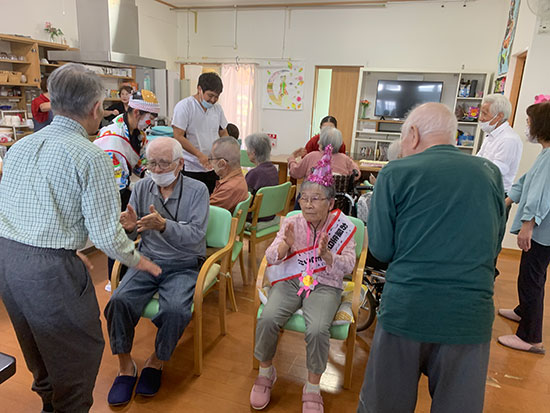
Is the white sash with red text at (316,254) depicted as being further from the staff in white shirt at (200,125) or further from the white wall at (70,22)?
the white wall at (70,22)

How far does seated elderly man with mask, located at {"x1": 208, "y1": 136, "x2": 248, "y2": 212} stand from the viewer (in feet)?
8.44

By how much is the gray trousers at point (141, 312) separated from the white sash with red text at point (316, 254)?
0.51m

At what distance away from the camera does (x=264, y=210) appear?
114 inches

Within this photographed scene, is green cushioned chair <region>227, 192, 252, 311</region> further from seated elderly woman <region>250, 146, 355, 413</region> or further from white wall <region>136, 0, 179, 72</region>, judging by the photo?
white wall <region>136, 0, 179, 72</region>

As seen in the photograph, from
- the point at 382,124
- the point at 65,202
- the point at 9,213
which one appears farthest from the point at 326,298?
the point at 382,124

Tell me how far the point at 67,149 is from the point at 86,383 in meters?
0.91

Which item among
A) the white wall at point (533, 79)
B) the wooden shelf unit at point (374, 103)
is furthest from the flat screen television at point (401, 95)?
the white wall at point (533, 79)

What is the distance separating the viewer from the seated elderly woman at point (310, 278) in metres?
1.75

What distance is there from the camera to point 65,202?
3.94ft

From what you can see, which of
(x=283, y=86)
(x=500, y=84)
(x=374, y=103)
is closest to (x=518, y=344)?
(x=500, y=84)

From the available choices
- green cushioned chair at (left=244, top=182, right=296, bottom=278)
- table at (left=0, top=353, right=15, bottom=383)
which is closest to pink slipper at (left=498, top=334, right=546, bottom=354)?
green cushioned chair at (left=244, top=182, right=296, bottom=278)

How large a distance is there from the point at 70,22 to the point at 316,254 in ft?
17.4

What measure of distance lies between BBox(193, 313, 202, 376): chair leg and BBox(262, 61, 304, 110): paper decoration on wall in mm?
5425

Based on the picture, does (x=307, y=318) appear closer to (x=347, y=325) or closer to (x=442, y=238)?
(x=347, y=325)
